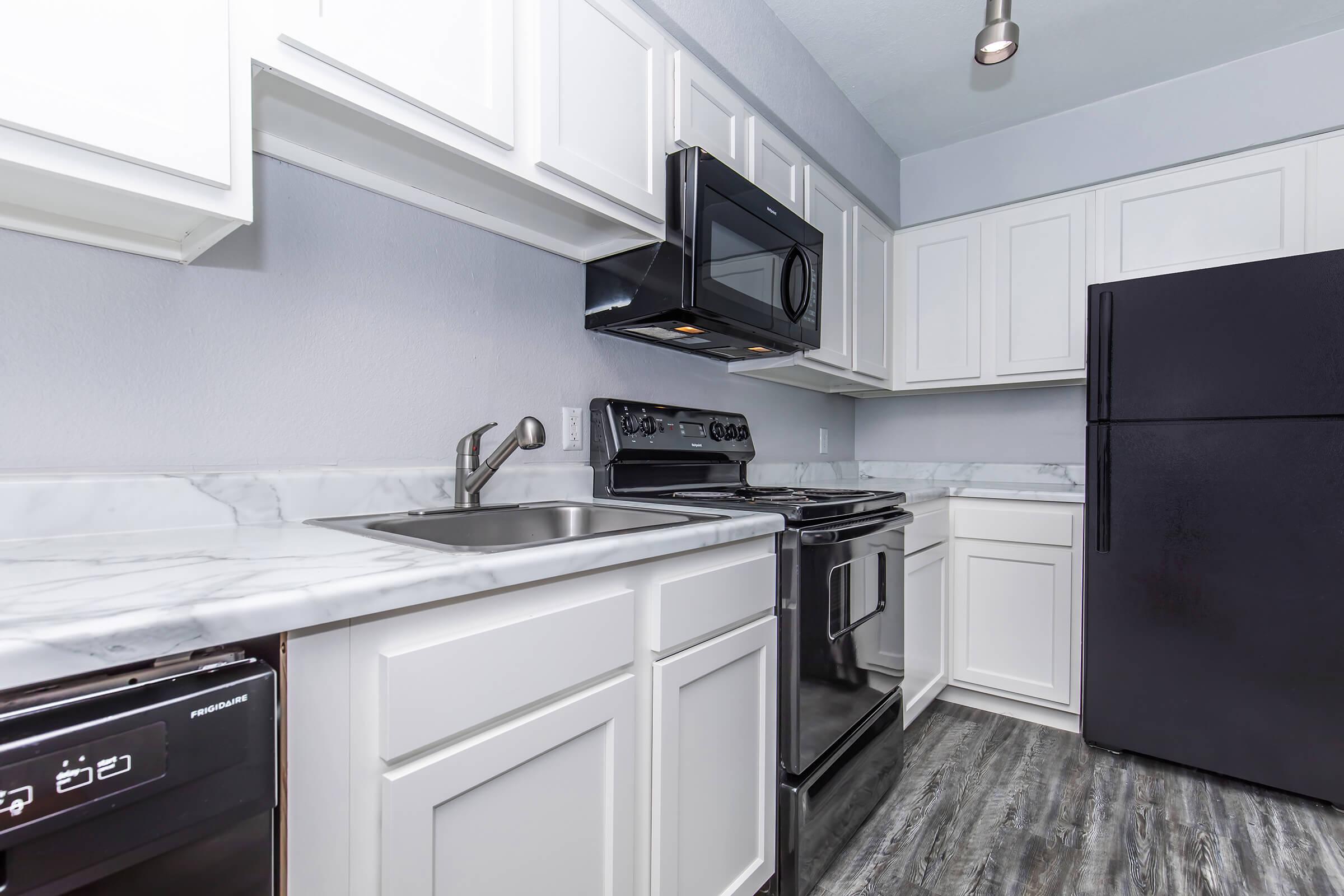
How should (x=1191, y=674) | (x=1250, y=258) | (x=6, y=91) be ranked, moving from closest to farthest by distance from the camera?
(x=6, y=91) → (x=1191, y=674) → (x=1250, y=258)

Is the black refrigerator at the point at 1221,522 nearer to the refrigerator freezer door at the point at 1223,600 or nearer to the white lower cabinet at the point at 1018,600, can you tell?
the refrigerator freezer door at the point at 1223,600

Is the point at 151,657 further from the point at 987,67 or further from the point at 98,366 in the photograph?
the point at 987,67

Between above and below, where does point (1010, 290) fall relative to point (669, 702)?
above

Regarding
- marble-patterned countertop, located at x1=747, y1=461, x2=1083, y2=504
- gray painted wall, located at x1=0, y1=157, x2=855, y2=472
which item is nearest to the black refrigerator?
marble-patterned countertop, located at x1=747, y1=461, x2=1083, y2=504

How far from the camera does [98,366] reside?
1.00 m

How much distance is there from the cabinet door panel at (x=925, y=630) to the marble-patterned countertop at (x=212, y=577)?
127 cm

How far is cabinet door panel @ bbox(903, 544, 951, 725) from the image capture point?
84.4 inches

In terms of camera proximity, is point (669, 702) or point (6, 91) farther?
point (669, 702)

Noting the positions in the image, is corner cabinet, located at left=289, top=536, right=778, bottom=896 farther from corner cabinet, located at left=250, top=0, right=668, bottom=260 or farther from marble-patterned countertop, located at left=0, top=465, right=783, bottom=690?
corner cabinet, located at left=250, top=0, right=668, bottom=260

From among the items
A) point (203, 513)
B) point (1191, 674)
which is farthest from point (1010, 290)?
point (203, 513)

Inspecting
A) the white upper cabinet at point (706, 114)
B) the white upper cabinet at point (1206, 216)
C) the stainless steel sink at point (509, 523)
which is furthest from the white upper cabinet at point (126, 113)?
the white upper cabinet at point (1206, 216)

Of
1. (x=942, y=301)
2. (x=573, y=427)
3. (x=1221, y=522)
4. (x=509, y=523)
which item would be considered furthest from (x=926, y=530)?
(x=509, y=523)

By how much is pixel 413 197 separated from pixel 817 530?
1165 mm

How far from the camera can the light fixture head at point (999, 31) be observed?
178 cm
